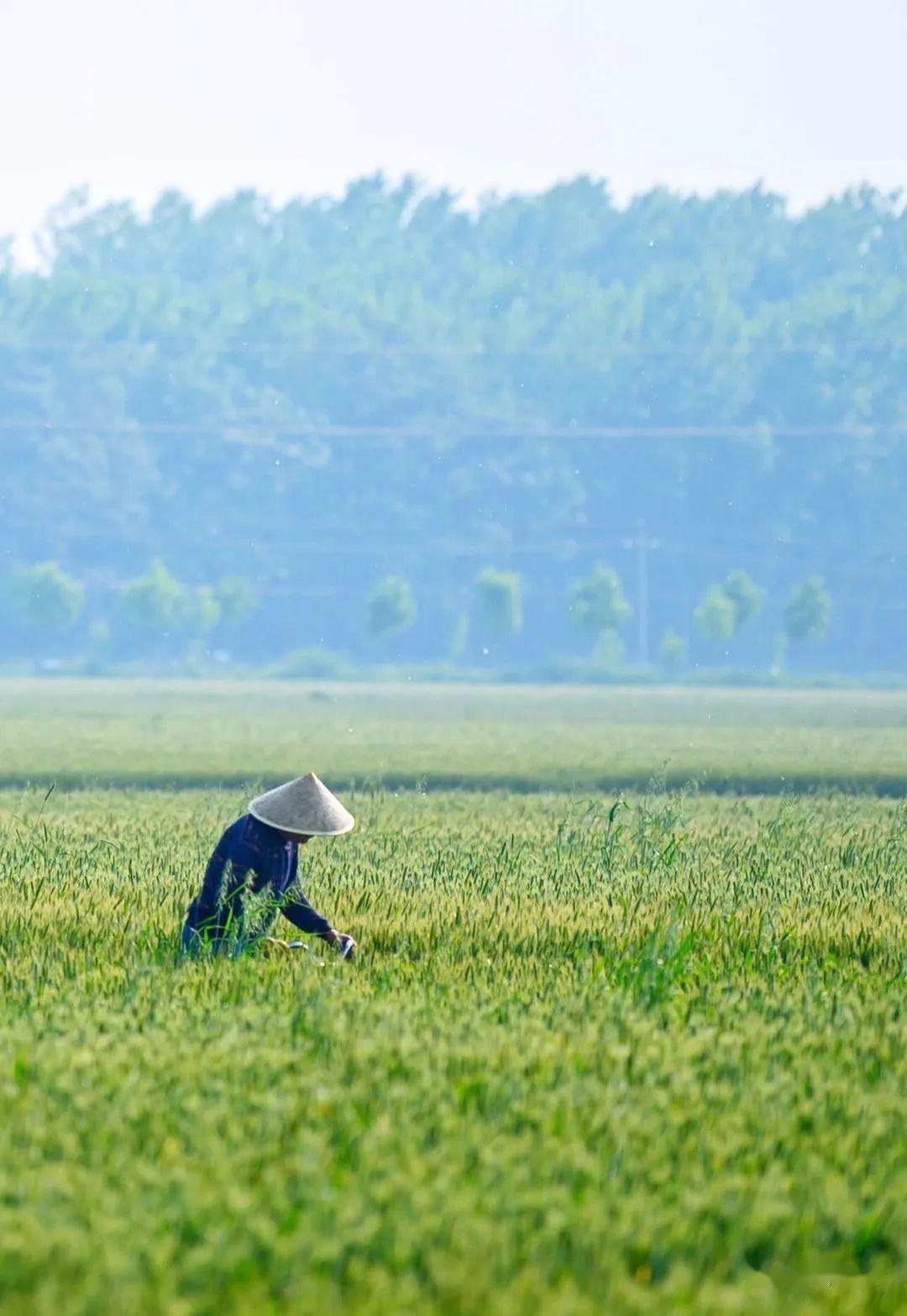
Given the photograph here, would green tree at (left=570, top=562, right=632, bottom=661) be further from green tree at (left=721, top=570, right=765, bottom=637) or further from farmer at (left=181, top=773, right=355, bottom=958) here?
farmer at (left=181, top=773, right=355, bottom=958)

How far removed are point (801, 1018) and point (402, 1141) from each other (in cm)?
264

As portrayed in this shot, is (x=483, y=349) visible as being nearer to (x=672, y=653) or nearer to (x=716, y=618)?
(x=716, y=618)

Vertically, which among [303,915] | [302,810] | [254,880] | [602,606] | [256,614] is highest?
[256,614]

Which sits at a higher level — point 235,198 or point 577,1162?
point 235,198

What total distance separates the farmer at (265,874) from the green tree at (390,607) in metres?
82.5

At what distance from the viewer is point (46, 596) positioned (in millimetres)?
88812

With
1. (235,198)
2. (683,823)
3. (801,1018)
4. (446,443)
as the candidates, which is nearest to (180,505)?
(446,443)

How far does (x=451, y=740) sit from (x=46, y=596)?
55316 millimetres

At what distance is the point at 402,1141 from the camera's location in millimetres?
5789

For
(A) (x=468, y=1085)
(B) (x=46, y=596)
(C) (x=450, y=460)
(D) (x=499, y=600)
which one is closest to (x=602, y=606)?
(D) (x=499, y=600)

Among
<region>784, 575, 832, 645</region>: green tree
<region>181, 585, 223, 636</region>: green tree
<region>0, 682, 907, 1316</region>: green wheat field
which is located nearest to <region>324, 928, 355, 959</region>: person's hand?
<region>0, 682, 907, 1316</region>: green wheat field

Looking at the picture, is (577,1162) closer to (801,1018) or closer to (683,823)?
(801,1018)

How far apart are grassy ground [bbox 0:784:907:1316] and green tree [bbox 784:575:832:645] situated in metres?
79.9

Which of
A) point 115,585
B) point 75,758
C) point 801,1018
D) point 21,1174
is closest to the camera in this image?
point 21,1174
